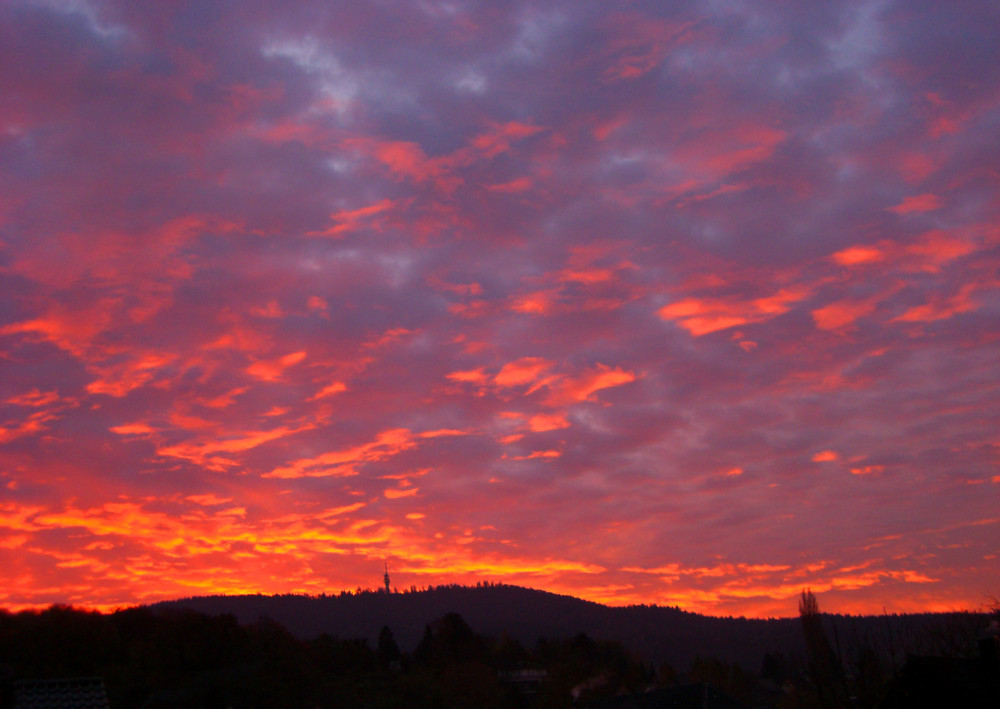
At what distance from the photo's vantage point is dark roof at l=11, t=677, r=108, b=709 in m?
26.5

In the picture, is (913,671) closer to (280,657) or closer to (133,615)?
(280,657)

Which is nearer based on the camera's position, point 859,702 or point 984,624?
point 859,702

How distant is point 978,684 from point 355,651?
116 metres

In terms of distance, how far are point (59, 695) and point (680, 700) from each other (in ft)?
197

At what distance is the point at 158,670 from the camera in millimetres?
104562

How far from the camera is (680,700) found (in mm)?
76312

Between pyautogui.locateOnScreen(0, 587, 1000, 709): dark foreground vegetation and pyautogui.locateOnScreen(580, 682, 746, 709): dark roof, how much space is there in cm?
82

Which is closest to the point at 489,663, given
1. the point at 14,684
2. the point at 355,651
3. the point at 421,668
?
the point at 421,668

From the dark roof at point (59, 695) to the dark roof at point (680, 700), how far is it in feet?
189

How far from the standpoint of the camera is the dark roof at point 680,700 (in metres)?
74.9

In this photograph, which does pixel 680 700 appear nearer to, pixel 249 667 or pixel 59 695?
pixel 249 667

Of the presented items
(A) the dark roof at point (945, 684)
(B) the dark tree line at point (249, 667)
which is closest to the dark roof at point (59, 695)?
(A) the dark roof at point (945, 684)

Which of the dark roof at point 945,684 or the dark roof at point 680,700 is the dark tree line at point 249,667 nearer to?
the dark roof at point 680,700

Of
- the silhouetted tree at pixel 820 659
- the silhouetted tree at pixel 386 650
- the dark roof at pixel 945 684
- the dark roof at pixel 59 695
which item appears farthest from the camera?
the silhouetted tree at pixel 386 650
